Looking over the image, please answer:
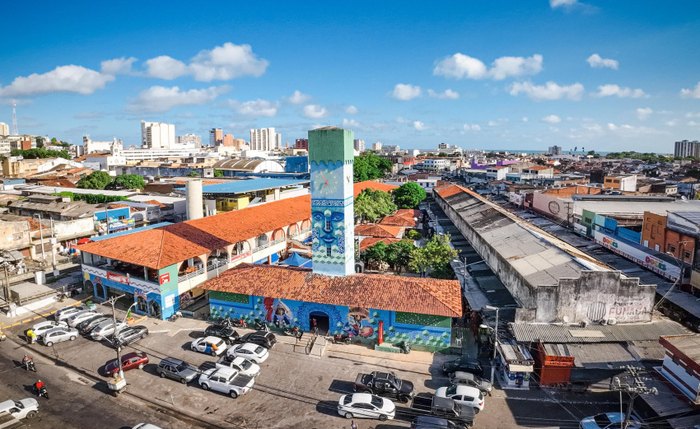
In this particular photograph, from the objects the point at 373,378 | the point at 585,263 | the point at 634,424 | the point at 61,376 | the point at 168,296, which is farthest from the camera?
the point at 168,296

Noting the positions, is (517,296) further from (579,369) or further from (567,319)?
(579,369)

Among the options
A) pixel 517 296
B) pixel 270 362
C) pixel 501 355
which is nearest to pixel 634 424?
pixel 501 355

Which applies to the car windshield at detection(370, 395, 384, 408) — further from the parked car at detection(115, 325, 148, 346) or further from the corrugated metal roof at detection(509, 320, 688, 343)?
the parked car at detection(115, 325, 148, 346)

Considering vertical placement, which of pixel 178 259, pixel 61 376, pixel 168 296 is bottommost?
pixel 61 376

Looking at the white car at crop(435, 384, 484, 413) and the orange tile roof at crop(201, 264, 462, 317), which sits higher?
the orange tile roof at crop(201, 264, 462, 317)

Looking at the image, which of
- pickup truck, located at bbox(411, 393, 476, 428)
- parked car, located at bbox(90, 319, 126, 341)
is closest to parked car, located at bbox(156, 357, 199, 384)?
parked car, located at bbox(90, 319, 126, 341)

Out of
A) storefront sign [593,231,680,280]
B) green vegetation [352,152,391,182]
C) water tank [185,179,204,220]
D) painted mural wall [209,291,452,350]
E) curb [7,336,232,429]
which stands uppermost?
green vegetation [352,152,391,182]

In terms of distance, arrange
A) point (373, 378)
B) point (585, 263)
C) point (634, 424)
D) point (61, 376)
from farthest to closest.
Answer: point (585, 263), point (61, 376), point (373, 378), point (634, 424)
